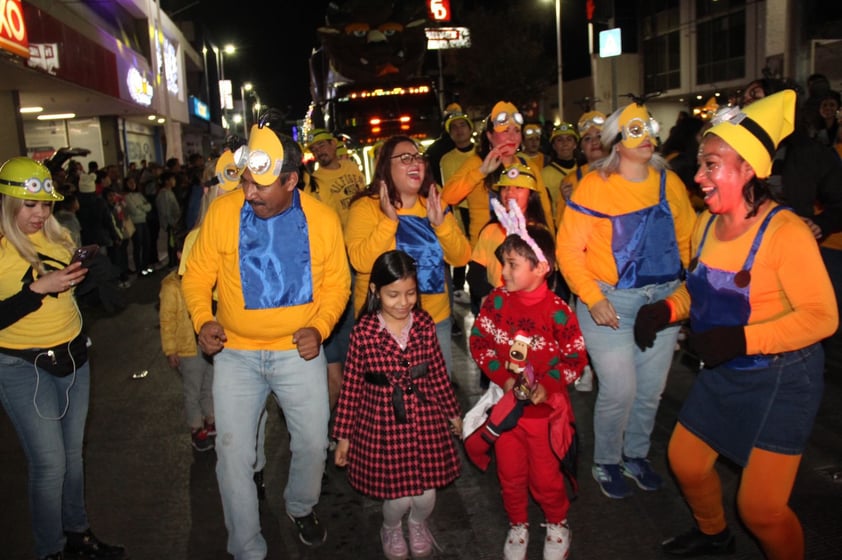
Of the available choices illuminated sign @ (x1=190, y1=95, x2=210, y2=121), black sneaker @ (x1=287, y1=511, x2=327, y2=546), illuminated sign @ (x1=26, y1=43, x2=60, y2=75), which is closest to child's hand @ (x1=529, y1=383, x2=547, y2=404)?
black sneaker @ (x1=287, y1=511, x2=327, y2=546)

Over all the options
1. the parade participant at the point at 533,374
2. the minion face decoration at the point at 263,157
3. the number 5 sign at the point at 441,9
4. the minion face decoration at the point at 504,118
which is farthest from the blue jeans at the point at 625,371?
the number 5 sign at the point at 441,9

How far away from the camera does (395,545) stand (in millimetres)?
4098

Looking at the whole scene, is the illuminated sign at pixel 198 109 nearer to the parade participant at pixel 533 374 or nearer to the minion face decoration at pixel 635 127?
the minion face decoration at pixel 635 127

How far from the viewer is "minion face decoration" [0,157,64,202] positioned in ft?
12.6

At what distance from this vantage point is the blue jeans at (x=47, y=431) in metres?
3.83

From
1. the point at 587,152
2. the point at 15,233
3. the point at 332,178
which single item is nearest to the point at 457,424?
the point at 15,233

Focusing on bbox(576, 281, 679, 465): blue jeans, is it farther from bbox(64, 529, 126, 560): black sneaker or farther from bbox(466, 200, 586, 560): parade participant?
bbox(64, 529, 126, 560): black sneaker

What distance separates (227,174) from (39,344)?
1.49 m

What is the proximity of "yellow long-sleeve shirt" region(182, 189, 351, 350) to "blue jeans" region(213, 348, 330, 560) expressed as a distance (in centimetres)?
9

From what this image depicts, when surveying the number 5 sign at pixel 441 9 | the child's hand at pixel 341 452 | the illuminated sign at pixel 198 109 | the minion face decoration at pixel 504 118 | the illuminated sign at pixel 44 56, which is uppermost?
the number 5 sign at pixel 441 9

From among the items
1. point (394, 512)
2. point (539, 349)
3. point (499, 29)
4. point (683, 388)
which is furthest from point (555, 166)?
point (499, 29)

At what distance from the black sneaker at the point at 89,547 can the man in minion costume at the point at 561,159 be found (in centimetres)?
517

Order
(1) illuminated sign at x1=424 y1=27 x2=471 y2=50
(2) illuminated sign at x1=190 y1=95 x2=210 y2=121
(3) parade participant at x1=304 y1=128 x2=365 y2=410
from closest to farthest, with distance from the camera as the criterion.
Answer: (3) parade participant at x1=304 y1=128 x2=365 y2=410 < (1) illuminated sign at x1=424 y1=27 x2=471 y2=50 < (2) illuminated sign at x1=190 y1=95 x2=210 y2=121

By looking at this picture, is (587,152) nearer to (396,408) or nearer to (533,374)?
(533,374)
